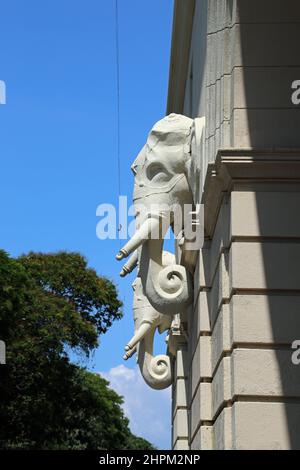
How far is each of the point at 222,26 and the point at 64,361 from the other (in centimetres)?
2888

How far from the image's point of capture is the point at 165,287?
40.1ft

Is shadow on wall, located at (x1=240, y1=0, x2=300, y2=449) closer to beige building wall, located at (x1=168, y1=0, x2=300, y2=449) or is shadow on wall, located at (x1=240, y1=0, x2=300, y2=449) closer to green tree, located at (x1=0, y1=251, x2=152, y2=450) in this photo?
beige building wall, located at (x1=168, y1=0, x2=300, y2=449)

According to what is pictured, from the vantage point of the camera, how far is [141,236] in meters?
11.2

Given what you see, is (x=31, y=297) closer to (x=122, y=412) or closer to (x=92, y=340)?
(x=92, y=340)

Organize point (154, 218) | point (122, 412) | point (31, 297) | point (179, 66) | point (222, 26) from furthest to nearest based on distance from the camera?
point (122, 412) → point (31, 297) → point (179, 66) → point (154, 218) → point (222, 26)

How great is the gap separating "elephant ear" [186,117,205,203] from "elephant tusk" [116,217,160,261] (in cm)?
62

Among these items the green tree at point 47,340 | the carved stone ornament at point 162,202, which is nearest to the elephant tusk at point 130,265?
the carved stone ornament at point 162,202

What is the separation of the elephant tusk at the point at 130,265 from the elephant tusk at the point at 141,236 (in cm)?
46

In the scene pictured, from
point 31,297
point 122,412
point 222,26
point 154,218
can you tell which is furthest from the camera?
point 122,412

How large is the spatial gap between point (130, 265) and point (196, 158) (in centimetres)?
159

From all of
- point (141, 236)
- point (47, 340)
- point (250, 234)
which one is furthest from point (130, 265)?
point (47, 340)

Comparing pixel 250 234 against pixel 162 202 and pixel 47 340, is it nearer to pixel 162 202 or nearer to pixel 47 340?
pixel 162 202

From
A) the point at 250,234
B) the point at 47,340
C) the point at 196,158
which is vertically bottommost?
the point at 250,234
